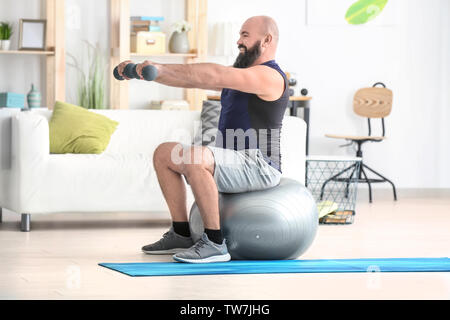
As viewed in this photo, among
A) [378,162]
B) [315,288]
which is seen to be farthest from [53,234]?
[378,162]

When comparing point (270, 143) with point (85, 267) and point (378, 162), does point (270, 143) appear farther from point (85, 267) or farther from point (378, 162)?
point (378, 162)

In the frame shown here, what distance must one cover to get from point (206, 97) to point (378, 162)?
1696mm

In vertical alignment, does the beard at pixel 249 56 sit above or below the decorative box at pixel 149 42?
below

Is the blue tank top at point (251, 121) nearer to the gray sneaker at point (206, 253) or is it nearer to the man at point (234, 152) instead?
the man at point (234, 152)

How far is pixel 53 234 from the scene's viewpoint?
174 inches

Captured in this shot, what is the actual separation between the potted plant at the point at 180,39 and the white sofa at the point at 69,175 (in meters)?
2.14

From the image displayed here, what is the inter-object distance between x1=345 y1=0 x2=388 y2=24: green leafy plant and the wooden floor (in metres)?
2.03

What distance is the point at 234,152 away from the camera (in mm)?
3473

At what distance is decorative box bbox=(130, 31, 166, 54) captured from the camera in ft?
21.9

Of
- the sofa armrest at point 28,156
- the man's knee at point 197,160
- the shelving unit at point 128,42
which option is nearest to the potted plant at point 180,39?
the shelving unit at point 128,42

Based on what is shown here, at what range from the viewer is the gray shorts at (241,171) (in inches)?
135

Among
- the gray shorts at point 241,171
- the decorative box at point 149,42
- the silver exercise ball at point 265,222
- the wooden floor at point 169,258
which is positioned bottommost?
the wooden floor at point 169,258

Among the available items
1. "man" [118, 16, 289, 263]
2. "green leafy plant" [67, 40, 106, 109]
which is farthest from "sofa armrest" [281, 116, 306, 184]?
"green leafy plant" [67, 40, 106, 109]

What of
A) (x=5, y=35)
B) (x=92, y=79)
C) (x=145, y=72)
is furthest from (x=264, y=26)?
(x=5, y=35)
